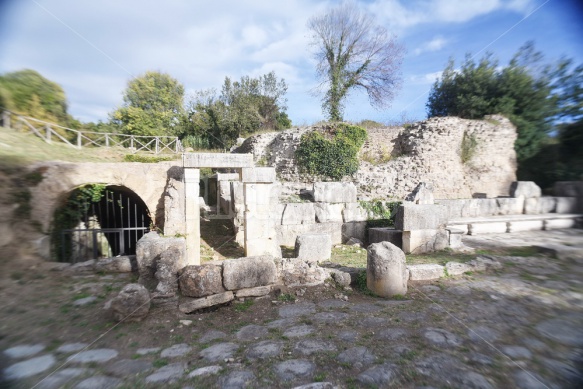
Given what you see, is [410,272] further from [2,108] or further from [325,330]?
[2,108]

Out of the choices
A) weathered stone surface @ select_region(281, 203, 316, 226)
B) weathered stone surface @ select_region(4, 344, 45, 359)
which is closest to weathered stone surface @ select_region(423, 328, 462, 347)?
weathered stone surface @ select_region(4, 344, 45, 359)

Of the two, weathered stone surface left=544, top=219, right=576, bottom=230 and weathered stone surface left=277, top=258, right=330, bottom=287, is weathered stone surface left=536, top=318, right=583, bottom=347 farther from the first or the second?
weathered stone surface left=544, top=219, right=576, bottom=230

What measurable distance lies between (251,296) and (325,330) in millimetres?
1633

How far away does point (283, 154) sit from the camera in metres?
17.6

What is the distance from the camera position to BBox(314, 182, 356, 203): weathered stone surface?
9797 millimetres

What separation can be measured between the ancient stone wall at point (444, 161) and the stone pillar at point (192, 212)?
29.1ft

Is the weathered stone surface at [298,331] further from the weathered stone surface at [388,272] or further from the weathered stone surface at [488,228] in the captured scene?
the weathered stone surface at [488,228]

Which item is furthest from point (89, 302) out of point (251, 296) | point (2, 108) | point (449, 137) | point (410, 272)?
point (449, 137)

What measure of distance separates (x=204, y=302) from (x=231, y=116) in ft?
90.0

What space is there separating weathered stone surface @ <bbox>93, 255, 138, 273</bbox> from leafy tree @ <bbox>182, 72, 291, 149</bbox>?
23629mm

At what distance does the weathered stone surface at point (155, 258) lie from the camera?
15.0 ft

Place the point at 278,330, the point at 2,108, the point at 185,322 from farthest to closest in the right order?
the point at 185,322
the point at 278,330
the point at 2,108

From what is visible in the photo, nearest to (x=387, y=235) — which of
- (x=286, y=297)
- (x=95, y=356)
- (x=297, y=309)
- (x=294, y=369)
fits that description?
(x=286, y=297)

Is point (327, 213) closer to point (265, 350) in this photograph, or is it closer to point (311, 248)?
point (311, 248)
